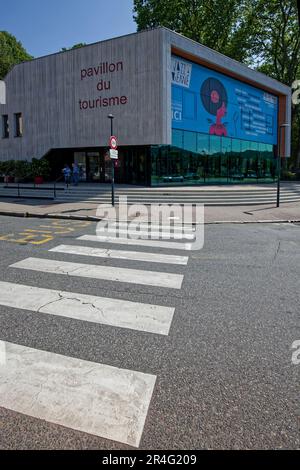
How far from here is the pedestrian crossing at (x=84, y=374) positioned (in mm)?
2568

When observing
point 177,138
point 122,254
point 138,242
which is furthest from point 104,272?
point 177,138

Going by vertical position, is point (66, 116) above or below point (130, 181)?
above

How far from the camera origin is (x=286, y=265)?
6.84 m

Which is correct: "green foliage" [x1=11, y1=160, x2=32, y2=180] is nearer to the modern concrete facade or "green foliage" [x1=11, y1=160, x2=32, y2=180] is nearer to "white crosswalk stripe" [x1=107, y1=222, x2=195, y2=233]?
the modern concrete facade

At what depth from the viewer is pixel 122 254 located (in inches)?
297

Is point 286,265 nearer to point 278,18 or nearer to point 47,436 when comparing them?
point 47,436

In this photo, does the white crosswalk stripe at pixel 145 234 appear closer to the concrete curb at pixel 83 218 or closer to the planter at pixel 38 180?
the concrete curb at pixel 83 218

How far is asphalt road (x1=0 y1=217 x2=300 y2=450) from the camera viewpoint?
94.4 inches

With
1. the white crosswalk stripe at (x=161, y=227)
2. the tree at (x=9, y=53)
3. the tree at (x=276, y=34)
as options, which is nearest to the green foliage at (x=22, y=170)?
the white crosswalk stripe at (x=161, y=227)

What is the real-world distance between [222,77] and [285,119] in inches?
528

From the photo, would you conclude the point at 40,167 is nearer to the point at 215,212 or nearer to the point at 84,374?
the point at 215,212

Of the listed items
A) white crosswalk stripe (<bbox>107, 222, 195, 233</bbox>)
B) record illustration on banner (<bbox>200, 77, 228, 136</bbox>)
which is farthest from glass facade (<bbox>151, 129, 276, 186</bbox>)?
white crosswalk stripe (<bbox>107, 222, 195, 233</bbox>)

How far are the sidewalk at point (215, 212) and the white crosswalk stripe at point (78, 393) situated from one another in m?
9.91
